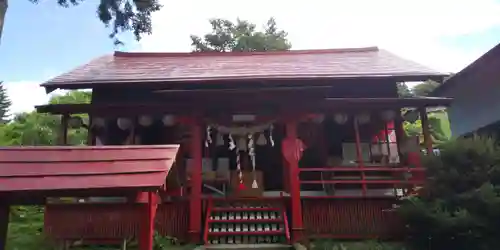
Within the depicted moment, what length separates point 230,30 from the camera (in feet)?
99.2

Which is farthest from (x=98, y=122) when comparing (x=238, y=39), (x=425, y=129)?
(x=238, y=39)

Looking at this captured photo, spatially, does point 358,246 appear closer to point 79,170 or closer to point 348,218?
point 348,218

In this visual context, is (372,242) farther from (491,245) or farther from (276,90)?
(276,90)

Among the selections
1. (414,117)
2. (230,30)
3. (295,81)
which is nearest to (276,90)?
(295,81)

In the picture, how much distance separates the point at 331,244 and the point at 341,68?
5.81m

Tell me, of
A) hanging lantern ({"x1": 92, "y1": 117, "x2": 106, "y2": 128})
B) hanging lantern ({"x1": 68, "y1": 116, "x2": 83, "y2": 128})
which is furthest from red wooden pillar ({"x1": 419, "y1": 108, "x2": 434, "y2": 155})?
hanging lantern ({"x1": 68, "y1": 116, "x2": 83, "y2": 128})

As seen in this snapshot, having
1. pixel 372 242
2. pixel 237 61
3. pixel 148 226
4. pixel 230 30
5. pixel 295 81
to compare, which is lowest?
pixel 372 242

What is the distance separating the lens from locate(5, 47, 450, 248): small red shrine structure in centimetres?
800

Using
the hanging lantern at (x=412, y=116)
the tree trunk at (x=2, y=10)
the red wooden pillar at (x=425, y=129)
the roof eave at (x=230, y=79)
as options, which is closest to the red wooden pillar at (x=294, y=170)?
the roof eave at (x=230, y=79)

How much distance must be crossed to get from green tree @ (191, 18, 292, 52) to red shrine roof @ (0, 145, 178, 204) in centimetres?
2493

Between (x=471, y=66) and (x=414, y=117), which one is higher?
(x=471, y=66)

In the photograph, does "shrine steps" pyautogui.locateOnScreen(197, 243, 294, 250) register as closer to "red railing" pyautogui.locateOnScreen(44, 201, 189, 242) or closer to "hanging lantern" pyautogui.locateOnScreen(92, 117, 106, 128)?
"red railing" pyautogui.locateOnScreen(44, 201, 189, 242)

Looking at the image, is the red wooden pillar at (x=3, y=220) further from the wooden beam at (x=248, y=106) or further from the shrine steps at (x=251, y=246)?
the wooden beam at (x=248, y=106)

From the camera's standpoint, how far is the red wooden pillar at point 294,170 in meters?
7.92
